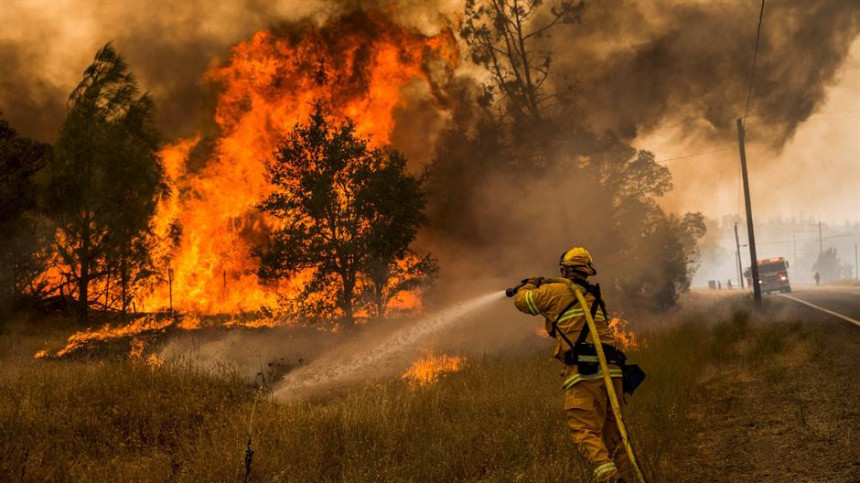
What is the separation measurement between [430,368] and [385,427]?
687 centimetres

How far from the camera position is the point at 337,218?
18.1 meters

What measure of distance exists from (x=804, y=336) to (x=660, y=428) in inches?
330

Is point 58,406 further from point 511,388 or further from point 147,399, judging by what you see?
point 511,388

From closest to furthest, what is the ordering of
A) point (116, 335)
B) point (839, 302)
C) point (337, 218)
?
point (116, 335) → point (337, 218) → point (839, 302)

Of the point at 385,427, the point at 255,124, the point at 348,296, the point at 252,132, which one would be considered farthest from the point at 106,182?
the point at 385,427

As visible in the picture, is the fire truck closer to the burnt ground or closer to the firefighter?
the burnt ground

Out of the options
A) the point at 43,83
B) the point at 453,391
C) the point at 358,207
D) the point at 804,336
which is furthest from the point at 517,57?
the point at 43,83

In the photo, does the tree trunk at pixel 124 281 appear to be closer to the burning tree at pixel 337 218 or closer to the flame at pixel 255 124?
the flame at pixel 255 124

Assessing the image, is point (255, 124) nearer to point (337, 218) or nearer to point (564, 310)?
point (337, 218)

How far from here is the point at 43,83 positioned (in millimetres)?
30672

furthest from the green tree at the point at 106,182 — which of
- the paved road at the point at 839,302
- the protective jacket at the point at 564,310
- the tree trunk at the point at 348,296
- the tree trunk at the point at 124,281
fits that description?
the paved road at the point at 839,302

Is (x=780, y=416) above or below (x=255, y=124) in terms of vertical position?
below

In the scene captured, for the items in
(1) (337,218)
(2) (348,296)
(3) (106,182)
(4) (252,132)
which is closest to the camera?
(2) (348,296)

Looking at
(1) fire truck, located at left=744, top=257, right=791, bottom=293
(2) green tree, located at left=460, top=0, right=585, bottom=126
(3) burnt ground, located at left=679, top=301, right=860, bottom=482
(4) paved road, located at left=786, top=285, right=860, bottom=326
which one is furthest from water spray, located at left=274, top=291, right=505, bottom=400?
(1) fire truck, located at left=744, top=257, right=791, bottom=293
